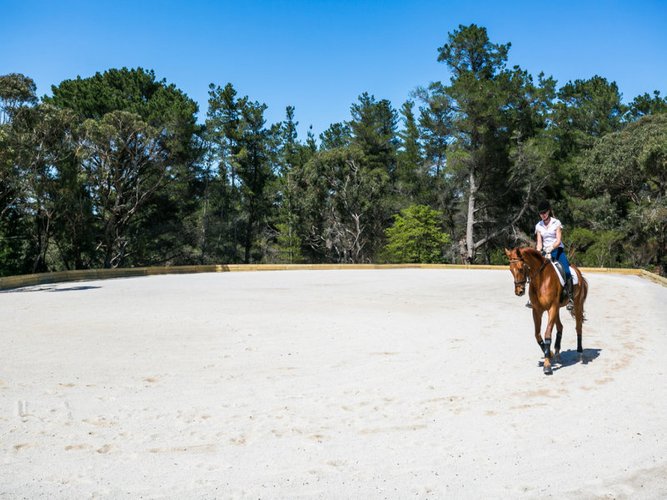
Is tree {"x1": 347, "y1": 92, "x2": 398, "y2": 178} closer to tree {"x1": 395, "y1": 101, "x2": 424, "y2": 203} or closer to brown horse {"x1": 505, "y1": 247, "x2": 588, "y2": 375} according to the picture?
tree {"x1": 395, "y1": 101, "x2": 424, "y2": 203}

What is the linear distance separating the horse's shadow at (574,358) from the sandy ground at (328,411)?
A: 0.24ft

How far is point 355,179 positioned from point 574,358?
48.0 metres

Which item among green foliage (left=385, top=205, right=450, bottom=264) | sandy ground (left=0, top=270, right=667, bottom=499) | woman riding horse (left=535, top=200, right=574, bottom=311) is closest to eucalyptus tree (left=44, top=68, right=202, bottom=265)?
green foliage (left=385, top=205, right=450, bottom=264)

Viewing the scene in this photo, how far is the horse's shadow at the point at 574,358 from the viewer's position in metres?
8.22

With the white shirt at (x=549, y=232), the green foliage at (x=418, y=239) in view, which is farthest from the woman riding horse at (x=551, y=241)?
the green foliage at (x=418, y=239)

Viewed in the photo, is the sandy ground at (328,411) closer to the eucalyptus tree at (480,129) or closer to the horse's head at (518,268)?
the horse's head at (518,268)

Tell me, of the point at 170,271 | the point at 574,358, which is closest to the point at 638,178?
the point at 170,271

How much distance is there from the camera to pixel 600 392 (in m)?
6.76

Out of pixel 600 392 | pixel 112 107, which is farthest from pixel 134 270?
pixel 600 392

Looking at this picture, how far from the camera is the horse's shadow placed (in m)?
8.22

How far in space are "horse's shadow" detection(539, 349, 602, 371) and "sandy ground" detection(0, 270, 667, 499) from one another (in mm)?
72

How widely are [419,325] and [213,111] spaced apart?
171 ft

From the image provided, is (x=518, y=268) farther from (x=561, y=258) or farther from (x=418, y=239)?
(x=418, y=239)

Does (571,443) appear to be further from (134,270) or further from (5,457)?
(134,270)
